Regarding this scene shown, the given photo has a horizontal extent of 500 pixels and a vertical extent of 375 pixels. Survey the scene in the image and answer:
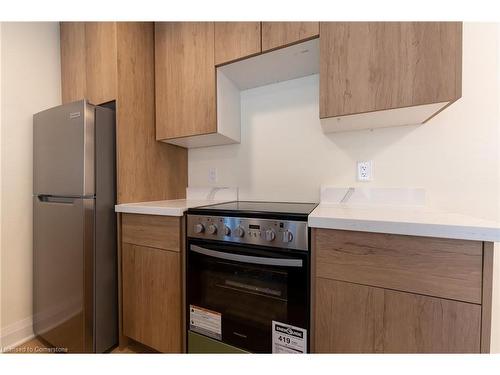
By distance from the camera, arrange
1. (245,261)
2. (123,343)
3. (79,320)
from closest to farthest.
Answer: (245,261) < (79,320) < (123,343)

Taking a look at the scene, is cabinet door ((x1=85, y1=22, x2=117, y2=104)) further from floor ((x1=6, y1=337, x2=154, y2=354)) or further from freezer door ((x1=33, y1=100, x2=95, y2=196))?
floor ((x1=6, y1=337, x2=154, y2=354))

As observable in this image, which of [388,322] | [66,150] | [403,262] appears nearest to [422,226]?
[403,262]

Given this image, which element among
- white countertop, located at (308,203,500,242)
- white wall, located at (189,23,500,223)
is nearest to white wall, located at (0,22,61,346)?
white wall, located at (189,23,500,223)

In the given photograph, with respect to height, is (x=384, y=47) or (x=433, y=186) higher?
(x=384, y=47)

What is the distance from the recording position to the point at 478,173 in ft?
3.51

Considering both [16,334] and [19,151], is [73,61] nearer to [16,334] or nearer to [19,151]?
[19,151]

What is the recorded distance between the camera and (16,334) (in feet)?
4.61

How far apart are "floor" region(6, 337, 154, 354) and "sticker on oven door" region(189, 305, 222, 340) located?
45cm

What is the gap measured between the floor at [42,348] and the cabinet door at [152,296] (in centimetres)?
12

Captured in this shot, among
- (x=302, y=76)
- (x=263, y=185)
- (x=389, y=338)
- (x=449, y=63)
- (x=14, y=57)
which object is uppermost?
(x=14, y=57)

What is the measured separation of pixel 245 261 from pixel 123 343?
1.00 m

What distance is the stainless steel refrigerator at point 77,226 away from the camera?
1158mm

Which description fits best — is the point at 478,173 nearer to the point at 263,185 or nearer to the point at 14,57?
the point at 263,185

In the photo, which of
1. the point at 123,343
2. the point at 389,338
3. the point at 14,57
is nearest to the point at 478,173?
the point at 389,338
